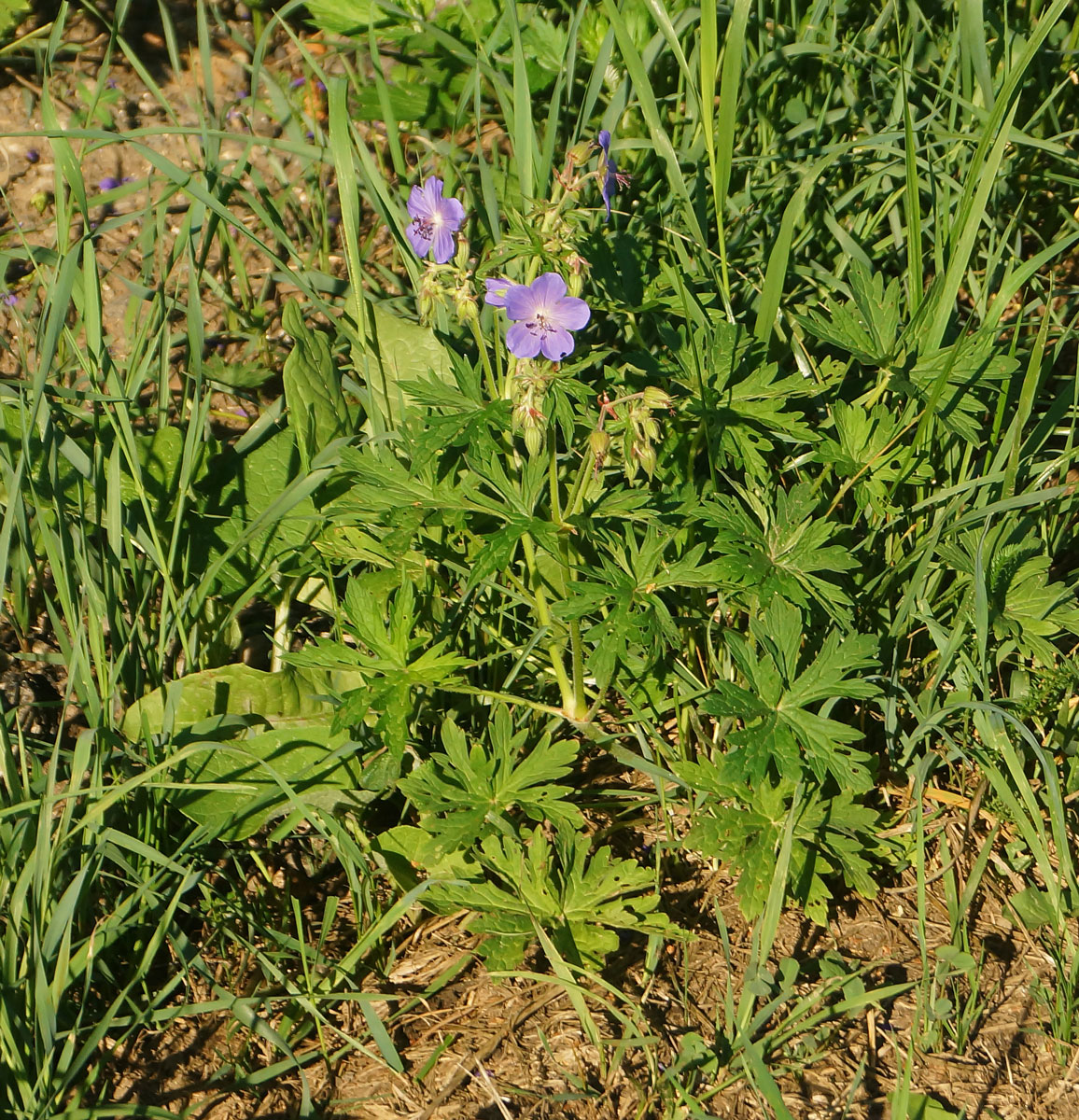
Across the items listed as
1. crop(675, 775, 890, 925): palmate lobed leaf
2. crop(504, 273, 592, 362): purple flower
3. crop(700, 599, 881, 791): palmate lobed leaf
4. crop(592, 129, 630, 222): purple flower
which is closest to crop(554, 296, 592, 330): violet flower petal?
crop(504, 273, 592, 362): purple flower

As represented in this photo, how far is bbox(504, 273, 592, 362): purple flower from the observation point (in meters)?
1.74

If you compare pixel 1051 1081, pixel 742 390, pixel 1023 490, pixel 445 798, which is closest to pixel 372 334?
pixel 742 390

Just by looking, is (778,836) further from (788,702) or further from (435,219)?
(435,219)

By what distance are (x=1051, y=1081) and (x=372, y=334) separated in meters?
1.92

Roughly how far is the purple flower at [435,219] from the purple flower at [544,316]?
0.21 metres

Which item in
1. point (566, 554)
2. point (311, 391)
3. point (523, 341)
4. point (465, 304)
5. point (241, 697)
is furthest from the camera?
point (311, 391)

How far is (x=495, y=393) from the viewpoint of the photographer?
2031 millimetres

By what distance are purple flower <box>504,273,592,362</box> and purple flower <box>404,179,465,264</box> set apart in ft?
0.68

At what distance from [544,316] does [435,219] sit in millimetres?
309

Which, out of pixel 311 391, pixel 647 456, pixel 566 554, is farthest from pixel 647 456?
pixel 311 391

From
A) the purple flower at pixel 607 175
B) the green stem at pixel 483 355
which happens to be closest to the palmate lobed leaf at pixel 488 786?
the green stem at pixel 483 355

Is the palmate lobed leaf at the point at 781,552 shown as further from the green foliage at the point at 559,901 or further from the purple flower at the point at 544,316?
the green foliage at the point at 559,901

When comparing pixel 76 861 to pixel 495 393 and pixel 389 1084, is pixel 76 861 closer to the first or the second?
pixel 389 1084

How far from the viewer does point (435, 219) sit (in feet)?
6.27
